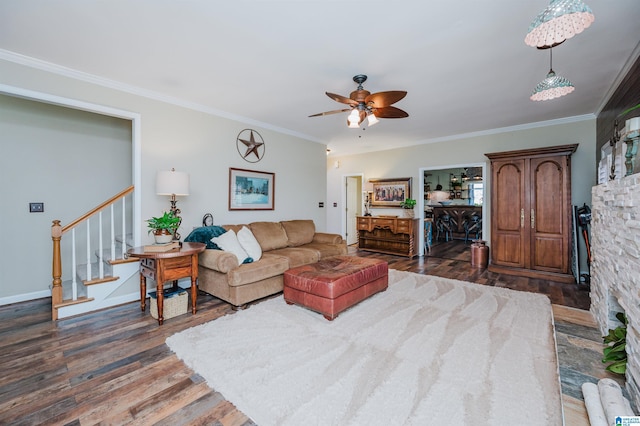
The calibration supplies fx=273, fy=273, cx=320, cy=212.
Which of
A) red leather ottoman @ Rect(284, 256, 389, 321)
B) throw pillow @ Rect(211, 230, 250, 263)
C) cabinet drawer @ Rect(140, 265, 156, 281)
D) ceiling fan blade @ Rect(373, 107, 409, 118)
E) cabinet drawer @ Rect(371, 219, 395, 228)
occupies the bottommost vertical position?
red leather ottoman @ Rect(284, 256, 389, 321)

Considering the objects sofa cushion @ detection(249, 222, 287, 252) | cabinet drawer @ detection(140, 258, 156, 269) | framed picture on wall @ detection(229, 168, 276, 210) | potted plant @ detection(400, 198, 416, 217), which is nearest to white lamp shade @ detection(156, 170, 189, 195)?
cabinet drawer @ detection(140, 258, 156, 269)

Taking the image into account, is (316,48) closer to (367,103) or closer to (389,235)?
(367,103)

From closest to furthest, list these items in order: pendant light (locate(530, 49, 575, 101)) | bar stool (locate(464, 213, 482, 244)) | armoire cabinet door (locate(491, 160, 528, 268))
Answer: pendant light (locate(530, 49, 575, 101))
armoire cabinet door (locate(491, 160, 528, 268))
bar stool (locate(464, 213, 482, 244))

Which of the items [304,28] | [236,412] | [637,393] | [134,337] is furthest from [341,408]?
[304,28]

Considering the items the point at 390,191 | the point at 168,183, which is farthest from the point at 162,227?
the point at 390,191

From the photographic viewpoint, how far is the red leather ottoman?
278 cm

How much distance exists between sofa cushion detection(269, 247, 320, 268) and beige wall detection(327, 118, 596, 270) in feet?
11.0

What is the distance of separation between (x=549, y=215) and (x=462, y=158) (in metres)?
1.86

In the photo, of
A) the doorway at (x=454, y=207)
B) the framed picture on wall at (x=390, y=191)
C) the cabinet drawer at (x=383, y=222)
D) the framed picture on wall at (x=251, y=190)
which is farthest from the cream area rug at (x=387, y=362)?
the doorway at (x=454, y=207)

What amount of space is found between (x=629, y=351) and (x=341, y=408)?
5.76 feet

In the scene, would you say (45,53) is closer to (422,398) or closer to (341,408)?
(341,408)

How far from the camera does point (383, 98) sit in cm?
276

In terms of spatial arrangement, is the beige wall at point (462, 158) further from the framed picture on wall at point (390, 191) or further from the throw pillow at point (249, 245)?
the throw pillow at point (249, 245)

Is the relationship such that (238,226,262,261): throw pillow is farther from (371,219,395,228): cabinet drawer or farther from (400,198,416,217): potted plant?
(400,198,416,217): potted plant
